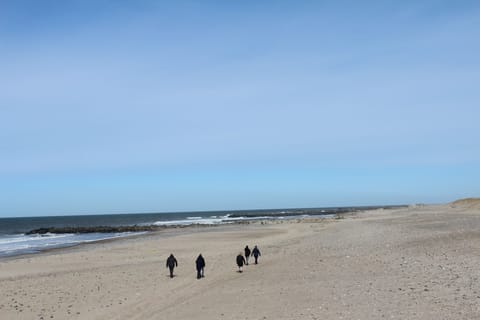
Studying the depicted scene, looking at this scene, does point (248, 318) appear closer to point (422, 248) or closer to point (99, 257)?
point (422, 248)

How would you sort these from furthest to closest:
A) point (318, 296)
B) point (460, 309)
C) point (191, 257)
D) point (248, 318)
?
point (191, 257), point (318, 296), point (248, 318), point (460, 309)

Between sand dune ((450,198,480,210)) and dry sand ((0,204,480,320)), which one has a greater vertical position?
sand dune ((450,198,480,210))

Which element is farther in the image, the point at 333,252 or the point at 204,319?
the point at 333,252

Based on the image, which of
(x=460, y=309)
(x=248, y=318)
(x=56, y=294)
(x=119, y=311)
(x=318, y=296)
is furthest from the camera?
(x=56, y=294)

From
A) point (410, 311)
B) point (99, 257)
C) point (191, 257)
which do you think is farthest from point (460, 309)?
point (99, 257)

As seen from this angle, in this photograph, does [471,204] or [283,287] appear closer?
[283,287]

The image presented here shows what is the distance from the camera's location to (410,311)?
44.4 feet

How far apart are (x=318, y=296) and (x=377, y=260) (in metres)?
8.22

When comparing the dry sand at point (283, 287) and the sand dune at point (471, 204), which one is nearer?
the dry sand at point (283, 287)

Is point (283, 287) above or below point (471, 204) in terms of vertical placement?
below

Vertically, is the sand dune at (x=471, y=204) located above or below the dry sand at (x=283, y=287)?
above

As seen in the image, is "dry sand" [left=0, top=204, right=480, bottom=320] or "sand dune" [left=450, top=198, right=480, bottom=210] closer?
"dry sand" [left=0, top=204, right=480, bottom=320]

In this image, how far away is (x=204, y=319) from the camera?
15.5 metres

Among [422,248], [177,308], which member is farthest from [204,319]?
[422,248]
